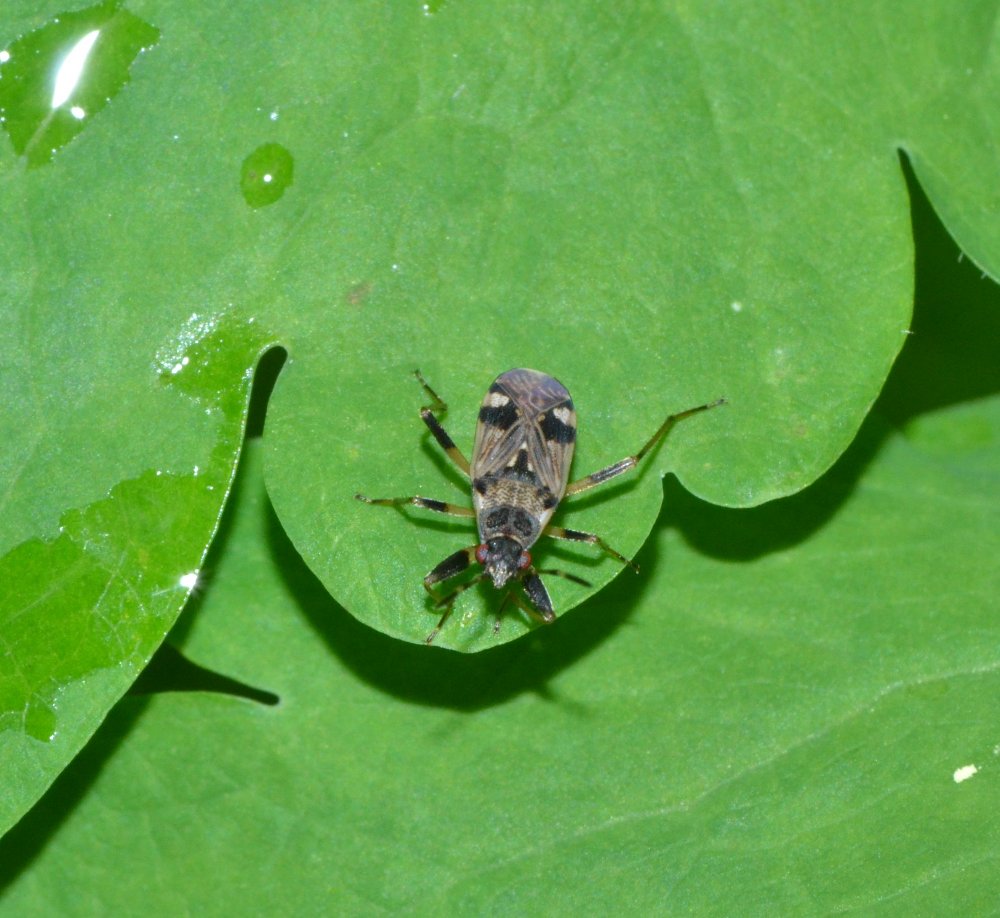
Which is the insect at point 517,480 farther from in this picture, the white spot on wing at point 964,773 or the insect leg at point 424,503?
the white spot on wing at point 964,773

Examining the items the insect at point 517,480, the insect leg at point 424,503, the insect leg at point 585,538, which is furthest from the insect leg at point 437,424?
the insect leg at point 585,538

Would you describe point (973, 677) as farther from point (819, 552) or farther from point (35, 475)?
point (35, 475)

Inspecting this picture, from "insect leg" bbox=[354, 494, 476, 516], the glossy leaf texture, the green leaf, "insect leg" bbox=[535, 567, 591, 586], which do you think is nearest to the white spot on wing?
the green leaf

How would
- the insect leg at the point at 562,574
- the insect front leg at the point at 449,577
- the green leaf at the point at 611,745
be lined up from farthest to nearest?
the green leaf at the point at 611,745, the insect leg at the point at 562,574, the insect front leg at the point at 449,577

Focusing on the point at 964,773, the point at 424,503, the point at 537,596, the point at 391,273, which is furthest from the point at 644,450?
the point at 964,773

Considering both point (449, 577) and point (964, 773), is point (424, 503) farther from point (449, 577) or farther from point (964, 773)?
point (964, 773)

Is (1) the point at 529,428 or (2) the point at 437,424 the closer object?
(2) the point at 437,424
